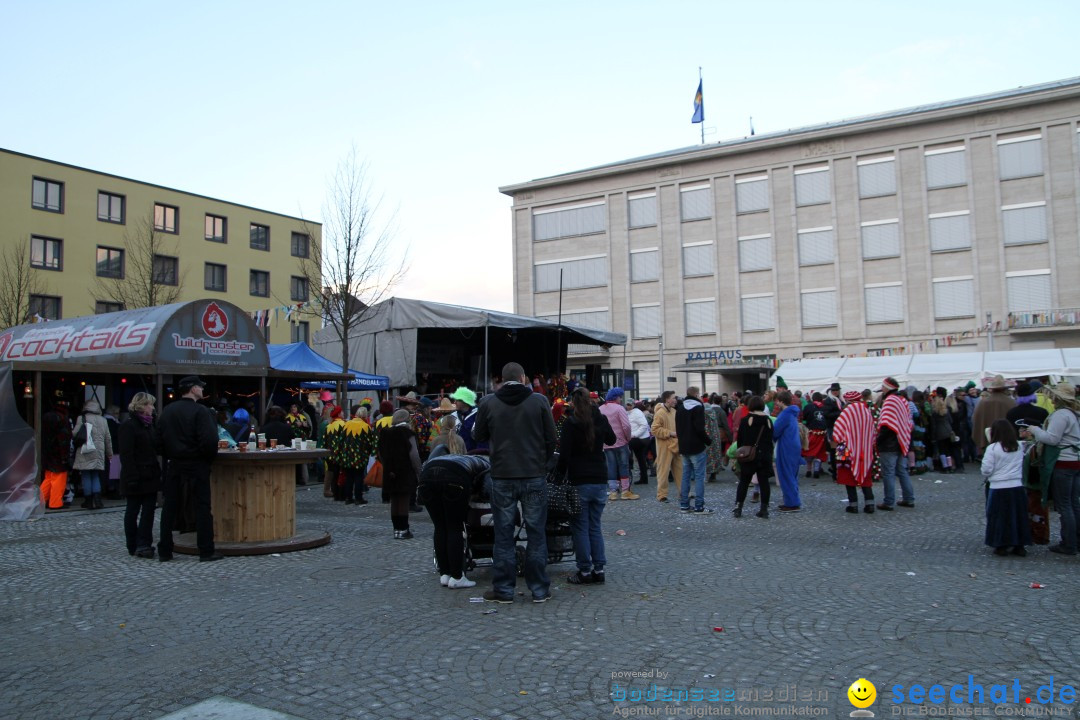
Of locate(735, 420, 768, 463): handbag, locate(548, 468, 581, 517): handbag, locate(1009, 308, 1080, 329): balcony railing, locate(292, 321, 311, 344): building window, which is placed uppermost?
locate(292, 321, 311, 344): building window

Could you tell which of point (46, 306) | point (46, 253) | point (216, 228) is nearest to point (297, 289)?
point (216, 228)

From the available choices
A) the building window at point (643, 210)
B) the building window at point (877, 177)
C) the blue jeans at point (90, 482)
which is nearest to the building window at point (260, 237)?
the building window at point (643, 210)

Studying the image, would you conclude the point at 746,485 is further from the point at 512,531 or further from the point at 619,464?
the point at 512,531

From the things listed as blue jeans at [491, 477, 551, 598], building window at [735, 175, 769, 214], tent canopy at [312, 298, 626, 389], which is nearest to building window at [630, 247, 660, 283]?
Answer: building window at [735, 175, 769, 214]

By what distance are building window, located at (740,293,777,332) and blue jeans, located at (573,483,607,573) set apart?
4016 cm

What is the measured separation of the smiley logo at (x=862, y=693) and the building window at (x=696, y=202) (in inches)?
1754

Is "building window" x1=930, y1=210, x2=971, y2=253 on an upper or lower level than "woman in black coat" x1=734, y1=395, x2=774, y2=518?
upper

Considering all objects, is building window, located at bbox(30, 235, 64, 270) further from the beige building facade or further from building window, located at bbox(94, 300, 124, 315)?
the beige building facade

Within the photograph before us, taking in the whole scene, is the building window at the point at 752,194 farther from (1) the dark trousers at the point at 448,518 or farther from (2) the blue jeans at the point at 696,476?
(1) the dark trousers at the point at 448,518

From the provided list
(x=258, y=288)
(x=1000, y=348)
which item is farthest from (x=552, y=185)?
(x=1000, y=348)

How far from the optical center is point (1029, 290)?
39844 mm

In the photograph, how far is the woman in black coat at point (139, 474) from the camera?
8703 millimetres

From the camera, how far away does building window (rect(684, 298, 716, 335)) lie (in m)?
46.8

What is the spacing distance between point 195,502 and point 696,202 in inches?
1665
